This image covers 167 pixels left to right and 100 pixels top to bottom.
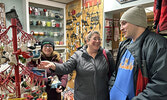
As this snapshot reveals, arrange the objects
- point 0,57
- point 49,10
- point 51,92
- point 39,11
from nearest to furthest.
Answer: point 0,57 → point 51,92 → point 39,11 → point 49,10

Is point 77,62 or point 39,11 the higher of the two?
point 39,11

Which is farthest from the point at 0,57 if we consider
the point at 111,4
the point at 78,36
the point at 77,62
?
the point at 78,36

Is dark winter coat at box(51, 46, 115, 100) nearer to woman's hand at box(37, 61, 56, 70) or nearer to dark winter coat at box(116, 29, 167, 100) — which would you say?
woman's hand at box(37, 61, 56, 70)

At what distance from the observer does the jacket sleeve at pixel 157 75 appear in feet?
2.51

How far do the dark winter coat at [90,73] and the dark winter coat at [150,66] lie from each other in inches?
22.3

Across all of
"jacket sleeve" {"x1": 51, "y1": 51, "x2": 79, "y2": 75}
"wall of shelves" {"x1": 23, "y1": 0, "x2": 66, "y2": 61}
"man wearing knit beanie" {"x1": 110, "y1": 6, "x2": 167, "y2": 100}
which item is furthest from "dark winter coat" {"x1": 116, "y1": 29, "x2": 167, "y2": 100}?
"wall of shelves" {"x1": 23, "y1": 0, "x2": 66, "y2": 61}

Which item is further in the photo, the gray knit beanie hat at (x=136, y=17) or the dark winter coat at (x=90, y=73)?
the dark winter coat at (x=90, y=73)

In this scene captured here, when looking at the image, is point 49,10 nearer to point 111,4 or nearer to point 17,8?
point 17,8

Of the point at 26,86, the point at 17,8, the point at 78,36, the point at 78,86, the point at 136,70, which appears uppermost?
the point at 17,8

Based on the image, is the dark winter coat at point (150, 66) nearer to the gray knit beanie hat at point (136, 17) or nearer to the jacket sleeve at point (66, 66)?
the gray knit beanie hat at point (136, 17)

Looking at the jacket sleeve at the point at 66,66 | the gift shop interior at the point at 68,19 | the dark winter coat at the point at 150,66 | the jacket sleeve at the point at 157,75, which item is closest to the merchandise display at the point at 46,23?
the gift shop interior at the point at 68,19

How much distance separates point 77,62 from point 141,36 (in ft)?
2.81

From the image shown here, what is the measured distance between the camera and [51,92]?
5.42 feet

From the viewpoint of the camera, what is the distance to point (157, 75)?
2.56 ft
